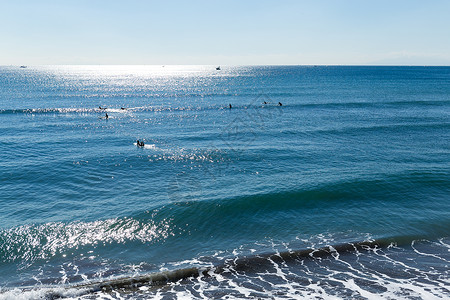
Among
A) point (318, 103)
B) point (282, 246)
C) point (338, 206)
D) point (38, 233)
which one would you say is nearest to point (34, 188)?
point (38, 233)

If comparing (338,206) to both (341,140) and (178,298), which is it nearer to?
(178,298)

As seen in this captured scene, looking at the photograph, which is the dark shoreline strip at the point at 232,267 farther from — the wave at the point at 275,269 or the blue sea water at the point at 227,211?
the blue sea water at the point at 227,211

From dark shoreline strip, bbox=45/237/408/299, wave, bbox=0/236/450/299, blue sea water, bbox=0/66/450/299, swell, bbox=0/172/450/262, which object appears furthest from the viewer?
swell, bbox=0/172/450/262

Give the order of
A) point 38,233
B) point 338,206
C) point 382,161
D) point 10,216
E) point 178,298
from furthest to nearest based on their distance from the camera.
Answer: point 382,161 < point 338,206 < point 10,216 < point 38,233 < point 178,298

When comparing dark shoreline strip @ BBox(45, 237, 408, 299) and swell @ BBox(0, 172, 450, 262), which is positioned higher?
swell @ BBox(0, 172, 450, 262)

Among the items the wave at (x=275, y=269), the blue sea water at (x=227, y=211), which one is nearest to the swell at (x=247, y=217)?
the blue sea water at (x=227, y=211)

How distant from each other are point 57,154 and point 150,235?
31240 millimetres

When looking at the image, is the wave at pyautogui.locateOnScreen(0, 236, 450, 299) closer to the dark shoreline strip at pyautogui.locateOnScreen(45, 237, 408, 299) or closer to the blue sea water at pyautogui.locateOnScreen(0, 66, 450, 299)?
the dark shoreline strip at pyautogui.locateOnScreen(45, 237, 408, 299)

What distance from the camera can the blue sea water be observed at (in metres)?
21.0

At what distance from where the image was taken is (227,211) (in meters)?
31.4

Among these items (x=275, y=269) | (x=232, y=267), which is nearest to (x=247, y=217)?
(x=232, y=267)

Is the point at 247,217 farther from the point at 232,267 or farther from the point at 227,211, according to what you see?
the point at 232,267

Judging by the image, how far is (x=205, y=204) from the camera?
1289 inches

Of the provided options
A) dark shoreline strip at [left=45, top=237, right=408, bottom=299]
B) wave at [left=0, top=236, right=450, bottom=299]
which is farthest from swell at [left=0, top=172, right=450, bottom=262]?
wave at [left=0, top=236, right=450, bottom=299]
